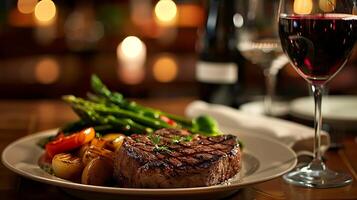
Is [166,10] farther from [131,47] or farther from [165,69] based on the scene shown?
[165,69]

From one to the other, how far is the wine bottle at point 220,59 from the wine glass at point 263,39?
3.8 inches

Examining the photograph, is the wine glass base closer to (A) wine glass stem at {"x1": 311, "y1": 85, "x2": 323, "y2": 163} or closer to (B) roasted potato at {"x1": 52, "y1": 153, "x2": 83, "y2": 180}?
(A) wine glass stem at {"x1": 311, "y1": 85, "x2": 323, "y2": 163}

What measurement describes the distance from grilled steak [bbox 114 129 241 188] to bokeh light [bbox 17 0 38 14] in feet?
13.7

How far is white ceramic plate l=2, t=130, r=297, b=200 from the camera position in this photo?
3.17 feet

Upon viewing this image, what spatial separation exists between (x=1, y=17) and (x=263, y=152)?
4.03 metres

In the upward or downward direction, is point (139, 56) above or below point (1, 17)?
below

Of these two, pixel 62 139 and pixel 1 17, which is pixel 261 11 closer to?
pixel 62 139

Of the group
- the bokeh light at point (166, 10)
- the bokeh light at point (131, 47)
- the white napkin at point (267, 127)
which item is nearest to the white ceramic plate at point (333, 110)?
the white napkin at point (267, 127)

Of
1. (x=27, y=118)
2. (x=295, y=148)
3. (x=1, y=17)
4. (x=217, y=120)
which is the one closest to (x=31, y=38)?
(x=1, y=17)

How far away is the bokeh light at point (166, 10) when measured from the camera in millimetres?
5318

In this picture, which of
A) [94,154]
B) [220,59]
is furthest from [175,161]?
[220,59]

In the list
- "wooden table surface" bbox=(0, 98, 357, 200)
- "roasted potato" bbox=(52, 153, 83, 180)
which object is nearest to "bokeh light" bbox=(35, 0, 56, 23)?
"wooden table surface" bbox=(0, 98, 357, 200)

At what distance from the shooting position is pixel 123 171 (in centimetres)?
105

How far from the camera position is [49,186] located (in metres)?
1.16
